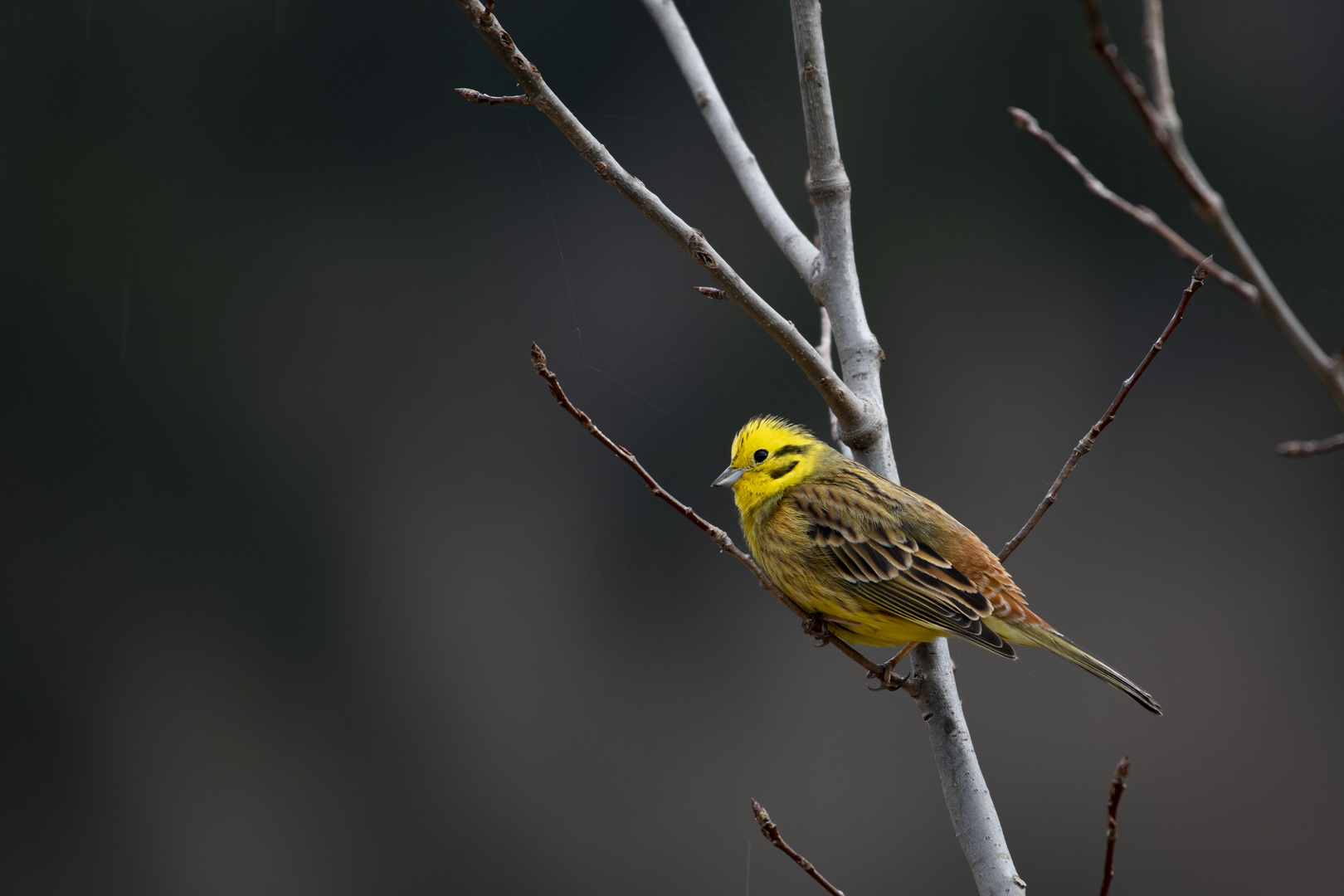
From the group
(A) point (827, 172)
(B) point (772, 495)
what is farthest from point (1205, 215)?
(B) point (772, 495)

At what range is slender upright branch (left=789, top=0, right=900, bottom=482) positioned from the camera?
1.33 m

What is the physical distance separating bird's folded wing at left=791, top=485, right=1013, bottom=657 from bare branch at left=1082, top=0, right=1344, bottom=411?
853 mm

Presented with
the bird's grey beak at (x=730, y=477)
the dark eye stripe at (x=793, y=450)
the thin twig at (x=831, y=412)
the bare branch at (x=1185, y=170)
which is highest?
the bare branch at (x=1185, y=170)

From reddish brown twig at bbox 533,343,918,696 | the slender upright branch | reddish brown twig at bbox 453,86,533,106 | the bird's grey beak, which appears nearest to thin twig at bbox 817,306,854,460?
the slender upright branch

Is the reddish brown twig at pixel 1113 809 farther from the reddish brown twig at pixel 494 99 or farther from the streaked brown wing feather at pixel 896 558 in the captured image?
the reddish brown twig at pixel 494 99

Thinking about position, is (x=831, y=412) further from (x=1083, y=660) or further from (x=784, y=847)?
(x=784, y=847)

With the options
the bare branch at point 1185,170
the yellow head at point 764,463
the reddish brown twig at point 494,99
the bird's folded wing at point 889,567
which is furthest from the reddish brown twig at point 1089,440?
the reddish brown twig at point 494,99

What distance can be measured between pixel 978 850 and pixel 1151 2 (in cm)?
96

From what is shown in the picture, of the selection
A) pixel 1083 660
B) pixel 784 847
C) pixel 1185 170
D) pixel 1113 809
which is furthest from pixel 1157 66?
pixel 1083 660

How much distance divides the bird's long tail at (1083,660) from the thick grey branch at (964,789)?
0.62ft

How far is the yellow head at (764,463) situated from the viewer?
5.49 feet

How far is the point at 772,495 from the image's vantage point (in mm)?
1667

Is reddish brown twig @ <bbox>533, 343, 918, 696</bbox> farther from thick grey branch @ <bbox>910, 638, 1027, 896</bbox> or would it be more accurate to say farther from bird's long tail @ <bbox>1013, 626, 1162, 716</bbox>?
bird's long tail @ <bbox>1013, 626, 1162, 716</bbox>

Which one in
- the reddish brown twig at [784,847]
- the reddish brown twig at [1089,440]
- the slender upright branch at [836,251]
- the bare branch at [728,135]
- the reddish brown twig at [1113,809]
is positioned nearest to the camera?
the reddish brown twig at [1113,809]
